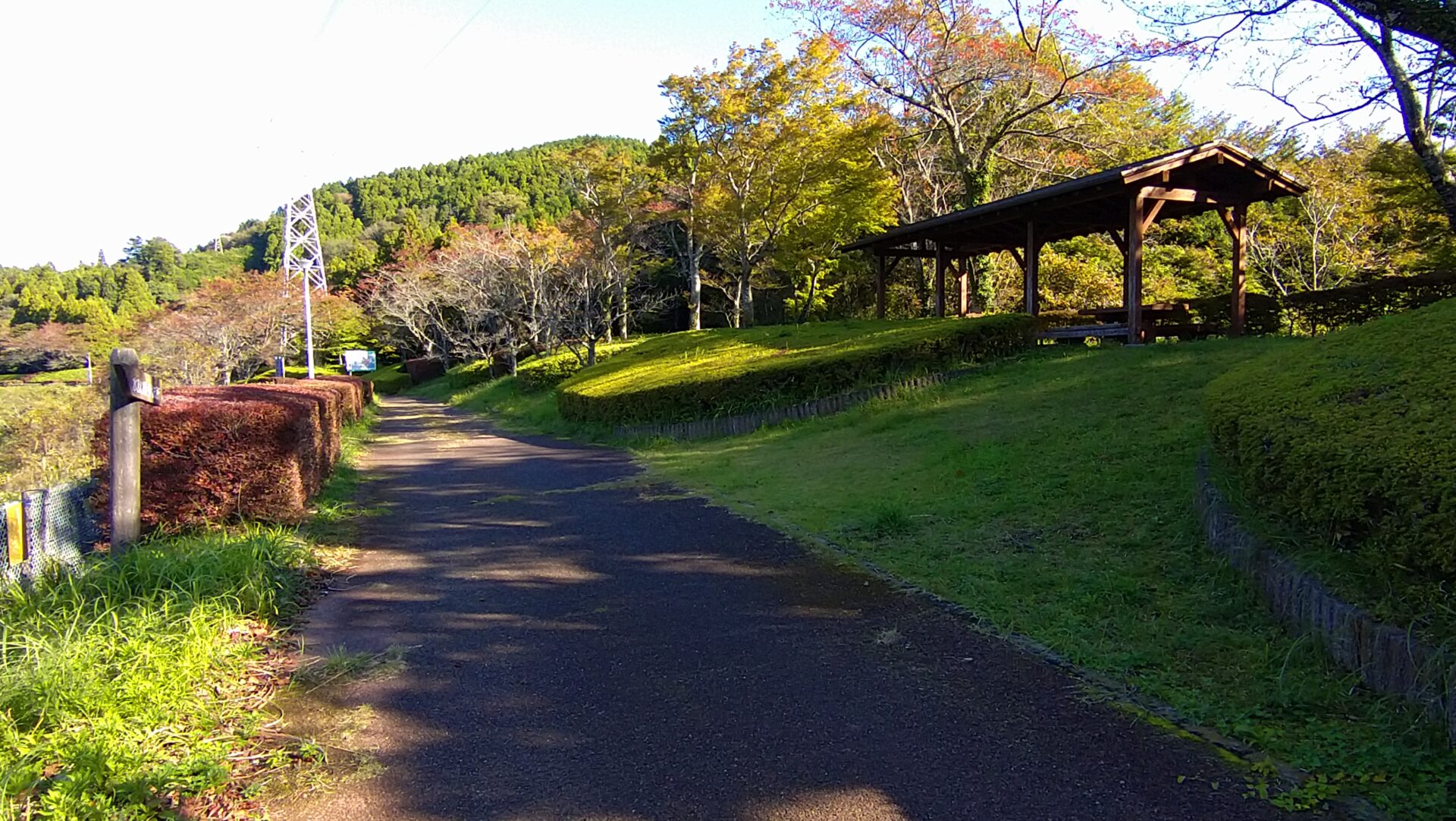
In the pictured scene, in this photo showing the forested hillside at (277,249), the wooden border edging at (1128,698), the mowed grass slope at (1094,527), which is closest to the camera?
the wooden border edging at (1128,698)

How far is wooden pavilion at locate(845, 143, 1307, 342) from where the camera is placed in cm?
1247

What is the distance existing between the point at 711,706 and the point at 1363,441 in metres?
2.96

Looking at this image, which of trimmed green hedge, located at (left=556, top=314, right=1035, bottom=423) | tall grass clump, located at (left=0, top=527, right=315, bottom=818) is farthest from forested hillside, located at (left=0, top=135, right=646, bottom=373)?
tall grass clump, located at (left=0, top=527, right=315, bottom=818)

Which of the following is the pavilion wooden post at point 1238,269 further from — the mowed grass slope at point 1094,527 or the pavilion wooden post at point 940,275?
the pavilion wooden post at point 940,275

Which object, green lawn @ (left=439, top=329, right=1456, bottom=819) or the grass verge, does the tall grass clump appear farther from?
green lawn @ (left=439, top=329, right=1456, bottom=819)

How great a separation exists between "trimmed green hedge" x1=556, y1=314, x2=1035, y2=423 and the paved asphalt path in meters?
6.80

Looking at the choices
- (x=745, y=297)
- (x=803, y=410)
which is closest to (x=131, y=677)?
(x=803, y=410)

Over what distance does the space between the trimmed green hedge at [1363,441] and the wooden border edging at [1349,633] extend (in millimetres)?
213

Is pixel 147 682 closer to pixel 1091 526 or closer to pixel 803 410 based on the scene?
pixel 1091 526

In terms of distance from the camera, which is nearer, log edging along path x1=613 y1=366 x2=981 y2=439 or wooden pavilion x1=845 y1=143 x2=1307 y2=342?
log edging along path x1=613 y1=366 x2=981 y2=439

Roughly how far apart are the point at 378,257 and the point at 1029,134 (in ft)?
135

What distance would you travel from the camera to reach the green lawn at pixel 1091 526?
2941 millimetres

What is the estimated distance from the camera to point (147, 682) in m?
Answer: 3.36

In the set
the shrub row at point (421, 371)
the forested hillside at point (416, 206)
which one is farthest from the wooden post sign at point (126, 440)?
the shrub row at point (421, 371)
